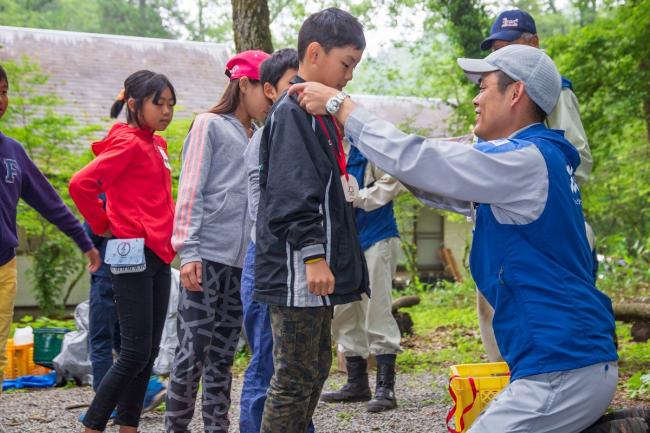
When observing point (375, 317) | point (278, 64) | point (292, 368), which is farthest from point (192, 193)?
point (375, 317)

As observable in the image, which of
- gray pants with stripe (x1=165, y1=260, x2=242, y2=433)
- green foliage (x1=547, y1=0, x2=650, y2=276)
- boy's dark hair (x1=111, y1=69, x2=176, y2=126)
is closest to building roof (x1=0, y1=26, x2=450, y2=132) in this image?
green foliage (x1=547, y1=0, x2=650, y2=276)

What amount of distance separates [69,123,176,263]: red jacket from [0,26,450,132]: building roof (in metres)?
15.3

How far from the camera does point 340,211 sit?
305 centimetres

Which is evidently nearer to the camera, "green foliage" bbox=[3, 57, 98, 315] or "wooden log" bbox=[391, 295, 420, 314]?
"wooden log" bbox=[391, 295, 420, 314]

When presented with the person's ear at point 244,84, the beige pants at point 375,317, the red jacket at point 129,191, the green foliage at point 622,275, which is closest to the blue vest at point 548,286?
the person's ear at point 244,84

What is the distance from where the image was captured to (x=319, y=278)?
2.85 metres

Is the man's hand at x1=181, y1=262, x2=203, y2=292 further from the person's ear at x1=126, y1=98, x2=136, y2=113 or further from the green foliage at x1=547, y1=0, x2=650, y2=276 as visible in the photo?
the green foliage at x1=547, y1=0, x2=650, y2=276

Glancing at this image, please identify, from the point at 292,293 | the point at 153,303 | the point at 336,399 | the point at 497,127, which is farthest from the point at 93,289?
the point at 497,127

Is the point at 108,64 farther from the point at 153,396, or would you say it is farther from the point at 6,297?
the point at 6,297

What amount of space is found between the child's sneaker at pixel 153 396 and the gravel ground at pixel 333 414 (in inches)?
2.8

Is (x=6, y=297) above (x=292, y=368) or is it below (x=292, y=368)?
above

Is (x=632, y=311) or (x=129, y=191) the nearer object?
(x=129, y=191)

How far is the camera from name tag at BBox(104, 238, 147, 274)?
13.1 feet

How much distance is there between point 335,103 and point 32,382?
6.43m
